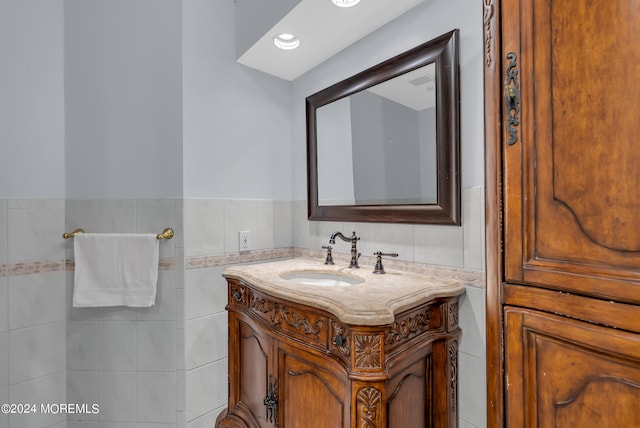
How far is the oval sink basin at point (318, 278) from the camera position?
4.67 feet

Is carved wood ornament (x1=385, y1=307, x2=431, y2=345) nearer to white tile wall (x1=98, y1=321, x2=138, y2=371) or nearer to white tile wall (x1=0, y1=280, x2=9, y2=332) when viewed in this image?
white tile wall (x1=98, y1=321, x2=138, y2=371)

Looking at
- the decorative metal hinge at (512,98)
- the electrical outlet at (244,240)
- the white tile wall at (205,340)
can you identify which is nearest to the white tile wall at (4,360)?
the white tile wall at (205,340)

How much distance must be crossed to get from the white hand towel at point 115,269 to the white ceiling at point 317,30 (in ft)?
3.63

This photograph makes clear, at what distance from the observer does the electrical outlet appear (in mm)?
1684

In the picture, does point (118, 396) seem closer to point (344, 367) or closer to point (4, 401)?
point (4, 401)

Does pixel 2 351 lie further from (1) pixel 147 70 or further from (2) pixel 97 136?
(1) pixel 147 70

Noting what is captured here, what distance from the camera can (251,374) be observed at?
52.6 inches

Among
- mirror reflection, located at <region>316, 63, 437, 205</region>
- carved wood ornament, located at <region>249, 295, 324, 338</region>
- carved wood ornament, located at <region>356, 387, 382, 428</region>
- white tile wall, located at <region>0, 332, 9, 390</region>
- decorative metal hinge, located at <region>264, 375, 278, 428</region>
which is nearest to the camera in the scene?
carved wood ornament, located at <region>356, 387, 382, 428</region>

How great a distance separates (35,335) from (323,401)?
4.79 feet

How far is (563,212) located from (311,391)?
34.8 inches

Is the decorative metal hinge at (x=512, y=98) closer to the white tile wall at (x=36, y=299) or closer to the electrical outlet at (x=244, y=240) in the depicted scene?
the electrical outlet at (x=244, y=240)

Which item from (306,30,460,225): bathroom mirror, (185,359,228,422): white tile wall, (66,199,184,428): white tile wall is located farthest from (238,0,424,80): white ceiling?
(185,359,228,422): white tile wall

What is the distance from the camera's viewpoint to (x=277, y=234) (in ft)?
6.13

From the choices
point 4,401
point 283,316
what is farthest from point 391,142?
point 4,401
